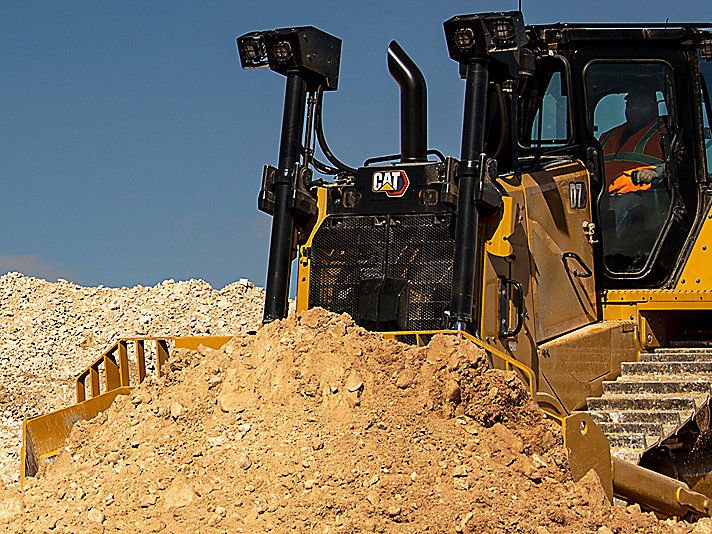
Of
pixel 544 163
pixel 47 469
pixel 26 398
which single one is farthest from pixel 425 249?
pixel 26 398

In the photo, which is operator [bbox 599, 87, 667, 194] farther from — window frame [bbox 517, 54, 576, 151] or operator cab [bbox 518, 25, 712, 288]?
window frame [bbox 517, 54, 576, 151]

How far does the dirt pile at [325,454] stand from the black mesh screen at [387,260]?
2.33 ft

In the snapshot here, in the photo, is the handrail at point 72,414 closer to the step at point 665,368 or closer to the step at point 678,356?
the step at point 665,368

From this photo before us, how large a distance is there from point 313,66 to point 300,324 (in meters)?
2.03

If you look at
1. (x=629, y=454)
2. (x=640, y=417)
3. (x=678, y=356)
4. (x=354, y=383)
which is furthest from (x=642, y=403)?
(x=354, y=383)

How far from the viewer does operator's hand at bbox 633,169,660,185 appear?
7164 mm

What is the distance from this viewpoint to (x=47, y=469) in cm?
569

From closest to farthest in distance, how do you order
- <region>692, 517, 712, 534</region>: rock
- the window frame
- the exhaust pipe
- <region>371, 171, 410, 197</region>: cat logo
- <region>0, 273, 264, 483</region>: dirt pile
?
<region>692, 517, 712, 534</region>: rock → <region>371, 171, 410, 197</region>: cat logo → the exhaust pipe → the window frame → <region>0, 273, 264, 483</region>: dirt pile

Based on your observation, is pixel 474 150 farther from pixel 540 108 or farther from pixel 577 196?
pixel 540 108

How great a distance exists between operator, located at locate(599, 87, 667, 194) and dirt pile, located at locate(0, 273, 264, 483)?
8.34 meters

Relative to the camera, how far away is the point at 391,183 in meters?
6.30

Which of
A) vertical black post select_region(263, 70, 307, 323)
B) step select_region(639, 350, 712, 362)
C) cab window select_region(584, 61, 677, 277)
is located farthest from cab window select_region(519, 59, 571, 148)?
vertical black post select_region(263, 70, 307, 323)

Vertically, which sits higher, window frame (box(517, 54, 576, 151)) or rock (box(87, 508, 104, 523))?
window frame (box(517, 54, 576, 151))

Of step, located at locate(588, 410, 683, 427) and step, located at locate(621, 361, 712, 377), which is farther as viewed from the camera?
step, located at locate(621, 361, 712, 377)
